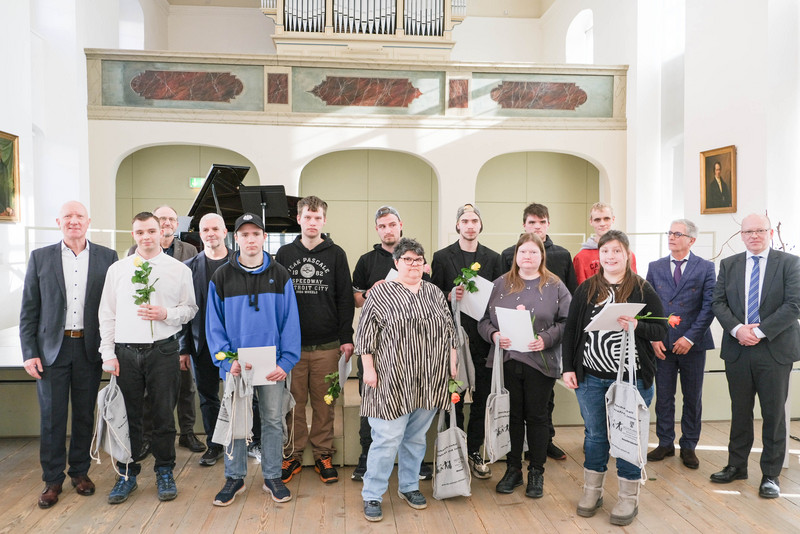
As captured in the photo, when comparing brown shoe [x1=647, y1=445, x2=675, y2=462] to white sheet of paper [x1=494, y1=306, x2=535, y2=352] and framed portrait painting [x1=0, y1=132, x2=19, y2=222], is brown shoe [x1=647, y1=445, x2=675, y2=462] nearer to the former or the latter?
white sheet of paper [x1=494, y1=306, x2=535, y2=352]

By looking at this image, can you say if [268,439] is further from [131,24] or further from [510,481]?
[131,24]

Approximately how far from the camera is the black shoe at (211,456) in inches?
154

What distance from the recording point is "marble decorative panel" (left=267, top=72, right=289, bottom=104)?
337 inches

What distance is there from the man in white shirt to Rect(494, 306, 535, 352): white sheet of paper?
1692 mm

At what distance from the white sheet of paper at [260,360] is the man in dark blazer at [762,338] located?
2.57 metres

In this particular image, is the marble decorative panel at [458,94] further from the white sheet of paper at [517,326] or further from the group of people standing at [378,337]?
the white sheet of paper at [517,326]

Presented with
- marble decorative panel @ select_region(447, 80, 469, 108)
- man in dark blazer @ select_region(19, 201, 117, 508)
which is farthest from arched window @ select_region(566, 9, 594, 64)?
man in dark blazer @ select_region(19, 201, 117, 508)

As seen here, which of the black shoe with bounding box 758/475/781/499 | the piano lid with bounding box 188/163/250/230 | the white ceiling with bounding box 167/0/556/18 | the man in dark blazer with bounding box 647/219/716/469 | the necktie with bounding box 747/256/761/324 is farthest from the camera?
the white ceiling with bounding box 167/0/556/18

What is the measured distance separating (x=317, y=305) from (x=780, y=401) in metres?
2.67

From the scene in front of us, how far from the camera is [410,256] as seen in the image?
3.10 m

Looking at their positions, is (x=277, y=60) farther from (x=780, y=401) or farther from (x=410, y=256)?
(x=780, y=401)

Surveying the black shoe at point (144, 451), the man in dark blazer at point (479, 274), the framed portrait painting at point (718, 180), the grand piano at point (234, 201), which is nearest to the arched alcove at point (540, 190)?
the framed portrait painting at point (718, 180)

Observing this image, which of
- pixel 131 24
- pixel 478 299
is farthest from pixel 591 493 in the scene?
pixel 131 24

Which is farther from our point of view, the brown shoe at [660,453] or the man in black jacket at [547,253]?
the brown shoe at [660,453]
